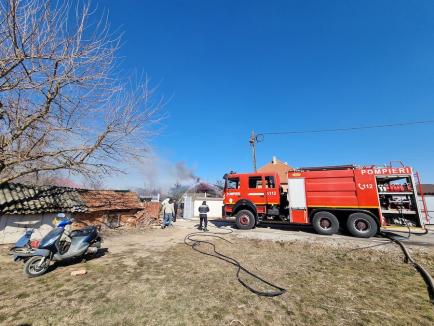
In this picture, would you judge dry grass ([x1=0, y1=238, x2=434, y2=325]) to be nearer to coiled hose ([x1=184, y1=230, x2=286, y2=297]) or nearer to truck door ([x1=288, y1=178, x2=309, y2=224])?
coiled hose ([x1=184, y1=230, x2=286, y2=297])

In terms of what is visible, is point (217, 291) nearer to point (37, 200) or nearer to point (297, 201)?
point (297, 201)

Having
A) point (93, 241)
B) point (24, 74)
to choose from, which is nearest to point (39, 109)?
point (24, 74)

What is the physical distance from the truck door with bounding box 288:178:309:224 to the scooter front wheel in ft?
32.0

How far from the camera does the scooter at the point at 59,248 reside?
17.0 feet

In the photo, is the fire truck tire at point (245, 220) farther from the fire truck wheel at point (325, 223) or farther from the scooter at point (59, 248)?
the scooter at point (59, 248)

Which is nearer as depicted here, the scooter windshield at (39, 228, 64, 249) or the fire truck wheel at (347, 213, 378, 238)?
the scooter windshield at (39, 228, 64, 249)

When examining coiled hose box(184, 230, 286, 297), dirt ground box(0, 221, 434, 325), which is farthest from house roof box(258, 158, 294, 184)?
dirt ground box(0, 221, 434, 325)

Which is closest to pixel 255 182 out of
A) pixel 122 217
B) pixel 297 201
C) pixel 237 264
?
pixel 297 201

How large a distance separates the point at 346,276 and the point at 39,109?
10.5 metres

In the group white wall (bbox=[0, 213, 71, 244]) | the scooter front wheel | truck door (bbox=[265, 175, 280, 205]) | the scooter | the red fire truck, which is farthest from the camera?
truck door (bbox=[265, 175, 280, 205])

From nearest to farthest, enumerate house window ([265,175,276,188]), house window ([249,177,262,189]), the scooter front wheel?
the scooter front wheel → house window ([265,175,276,188]) → house window ([249,177,262,189])

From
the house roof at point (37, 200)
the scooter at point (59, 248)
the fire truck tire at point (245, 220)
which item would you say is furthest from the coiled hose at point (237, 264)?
the house roof at point (37, 200)

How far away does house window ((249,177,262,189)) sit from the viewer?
39.9ft

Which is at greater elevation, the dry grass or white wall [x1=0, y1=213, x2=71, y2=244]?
white wall [x1=0, y1=213, x2=71, y2=244]
